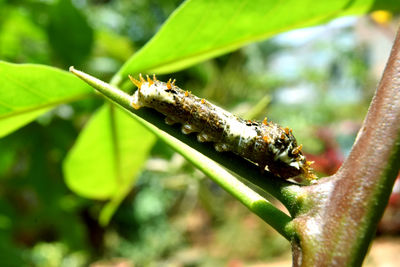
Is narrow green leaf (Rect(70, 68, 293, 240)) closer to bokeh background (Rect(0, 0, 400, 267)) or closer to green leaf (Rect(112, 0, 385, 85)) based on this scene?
green leaf (Rect(112, 0, 385, 85))

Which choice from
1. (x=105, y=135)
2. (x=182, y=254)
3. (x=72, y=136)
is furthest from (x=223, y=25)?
(x=182, y=254)

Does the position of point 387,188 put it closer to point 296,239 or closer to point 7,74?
point 296,239

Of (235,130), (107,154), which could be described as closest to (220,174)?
(235,130)

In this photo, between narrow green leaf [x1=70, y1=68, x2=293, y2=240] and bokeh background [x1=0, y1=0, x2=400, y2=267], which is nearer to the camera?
narrow green leaf [x1=70, y1=68, x2=293, y2=240]

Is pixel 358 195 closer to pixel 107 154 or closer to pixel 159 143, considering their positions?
pixel 107 154

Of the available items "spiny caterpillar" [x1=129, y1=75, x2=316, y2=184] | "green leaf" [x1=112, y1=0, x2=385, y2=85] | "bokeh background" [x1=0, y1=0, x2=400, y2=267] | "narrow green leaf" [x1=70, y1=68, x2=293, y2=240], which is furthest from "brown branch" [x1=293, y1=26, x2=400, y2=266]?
"bokeh background" [x1=0, y1=0, x2=400, y2=267]

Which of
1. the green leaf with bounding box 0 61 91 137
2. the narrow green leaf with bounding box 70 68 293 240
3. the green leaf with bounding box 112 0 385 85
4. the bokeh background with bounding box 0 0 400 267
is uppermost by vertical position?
the bokeh background with bounding box 0 0 400 267

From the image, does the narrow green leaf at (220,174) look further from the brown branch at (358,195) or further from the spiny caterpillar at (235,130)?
the spiny caterpillar at (235,130)
